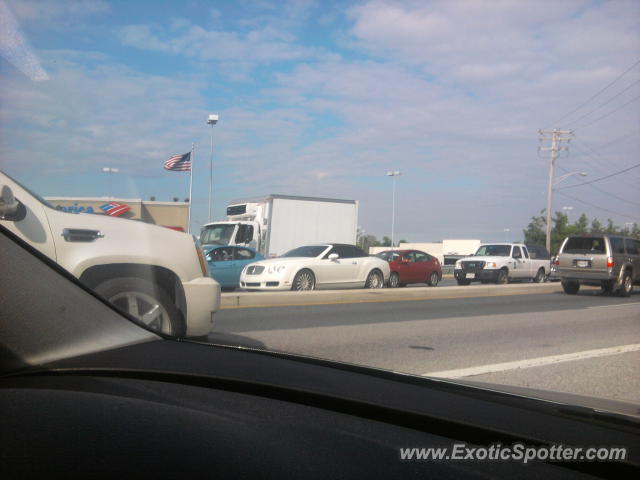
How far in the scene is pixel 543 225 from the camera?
6762 centimetres

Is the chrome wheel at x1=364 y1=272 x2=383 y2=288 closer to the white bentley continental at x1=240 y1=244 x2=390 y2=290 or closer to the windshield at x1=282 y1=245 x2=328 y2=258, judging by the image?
the white bentley continental at x1=240 y1=244 x2=390 y2=290

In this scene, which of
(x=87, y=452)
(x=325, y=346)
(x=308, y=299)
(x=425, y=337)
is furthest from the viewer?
(x=308, y=299)

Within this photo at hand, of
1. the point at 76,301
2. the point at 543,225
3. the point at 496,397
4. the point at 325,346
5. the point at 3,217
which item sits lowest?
the point at 325,346

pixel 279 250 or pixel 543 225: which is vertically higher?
pixel 543 225

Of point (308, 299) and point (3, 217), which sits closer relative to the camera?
point (3, 217)

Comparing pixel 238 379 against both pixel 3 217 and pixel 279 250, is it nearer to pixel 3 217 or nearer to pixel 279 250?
pixel 3 217

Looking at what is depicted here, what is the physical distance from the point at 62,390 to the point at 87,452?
1.44ft

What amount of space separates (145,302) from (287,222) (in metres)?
19.7

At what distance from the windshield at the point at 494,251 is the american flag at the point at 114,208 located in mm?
23773

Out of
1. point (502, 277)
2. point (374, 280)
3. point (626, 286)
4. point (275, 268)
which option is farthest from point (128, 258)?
point (502, 277)

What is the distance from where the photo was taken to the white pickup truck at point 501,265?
24275 millimetres

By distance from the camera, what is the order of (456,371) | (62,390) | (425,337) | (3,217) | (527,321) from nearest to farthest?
(62,390), (3,217), (456,371), (425,337), (527,321)

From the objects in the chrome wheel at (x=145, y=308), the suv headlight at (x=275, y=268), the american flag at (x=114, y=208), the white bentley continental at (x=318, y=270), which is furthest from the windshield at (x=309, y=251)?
the american flag at (x=114, y=208)

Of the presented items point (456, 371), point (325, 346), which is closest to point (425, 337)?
point (325, 346)
